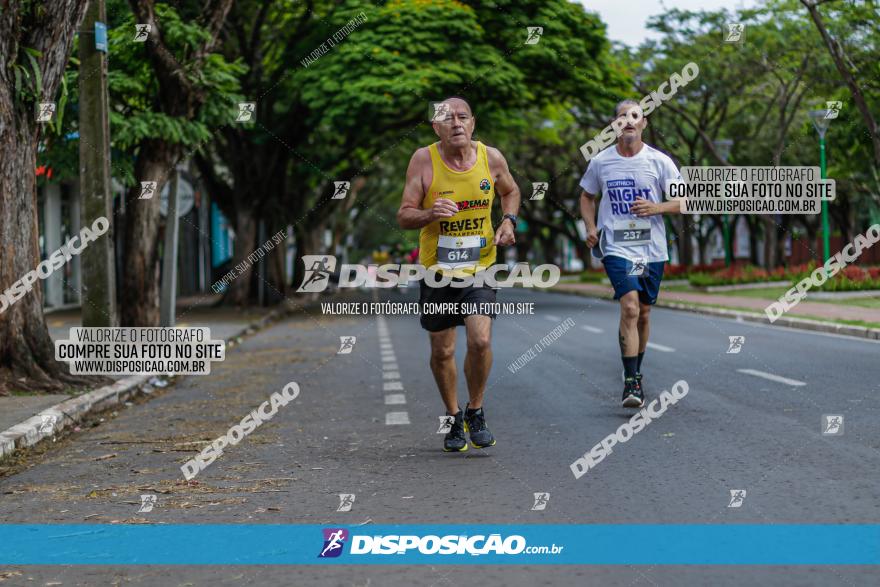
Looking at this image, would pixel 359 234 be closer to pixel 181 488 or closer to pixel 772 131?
pixel 772 131

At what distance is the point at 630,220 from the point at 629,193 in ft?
0.69

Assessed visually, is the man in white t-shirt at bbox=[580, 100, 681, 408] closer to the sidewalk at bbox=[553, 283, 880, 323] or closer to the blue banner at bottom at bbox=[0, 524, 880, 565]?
the blue banner at bottom at bbox=[0, 524, 880, 565]

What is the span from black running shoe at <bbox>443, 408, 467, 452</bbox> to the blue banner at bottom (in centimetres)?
202

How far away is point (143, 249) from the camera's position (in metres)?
16.7

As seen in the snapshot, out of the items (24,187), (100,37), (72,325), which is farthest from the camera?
(72,325)

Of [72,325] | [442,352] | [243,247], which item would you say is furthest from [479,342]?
[243,247]

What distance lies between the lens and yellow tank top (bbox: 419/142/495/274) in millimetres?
7070

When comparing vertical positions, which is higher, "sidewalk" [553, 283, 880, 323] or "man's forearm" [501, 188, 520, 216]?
"man's forearm" [501, 188, 520, 216]

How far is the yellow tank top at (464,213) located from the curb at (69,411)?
3.17 meters

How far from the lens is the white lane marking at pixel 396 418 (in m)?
8.88

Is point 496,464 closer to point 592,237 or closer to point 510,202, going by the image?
point 510,202

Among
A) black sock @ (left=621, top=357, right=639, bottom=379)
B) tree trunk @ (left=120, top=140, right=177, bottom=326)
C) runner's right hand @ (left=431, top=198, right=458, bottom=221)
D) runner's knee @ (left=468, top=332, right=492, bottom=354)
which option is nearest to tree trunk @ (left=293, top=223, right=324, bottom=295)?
tree trunk @ (left=120, top=140, right=177, bottom=326)

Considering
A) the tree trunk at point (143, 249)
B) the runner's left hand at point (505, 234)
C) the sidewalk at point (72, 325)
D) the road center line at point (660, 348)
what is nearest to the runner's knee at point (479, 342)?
the runner's left hand at point (505, 234)

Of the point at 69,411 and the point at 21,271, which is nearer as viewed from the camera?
the point at 69,411
